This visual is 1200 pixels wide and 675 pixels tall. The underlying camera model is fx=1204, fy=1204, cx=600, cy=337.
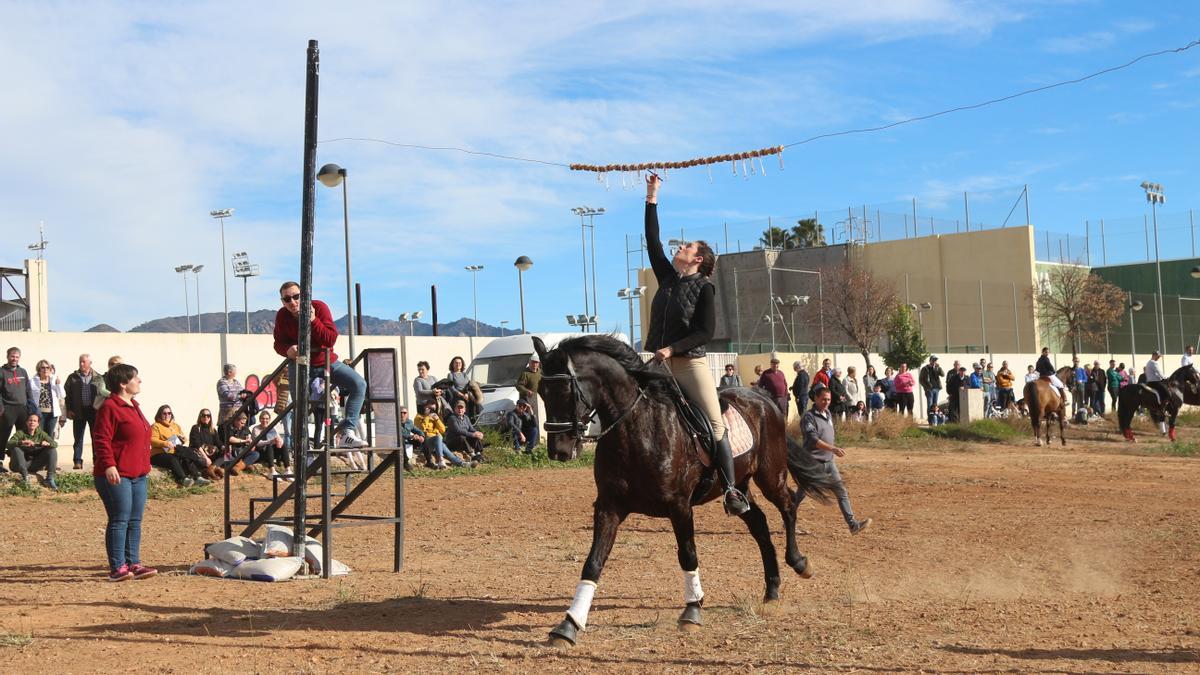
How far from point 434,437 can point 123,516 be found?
11056 mm

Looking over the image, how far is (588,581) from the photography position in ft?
24.6

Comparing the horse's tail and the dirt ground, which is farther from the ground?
the horse's tail

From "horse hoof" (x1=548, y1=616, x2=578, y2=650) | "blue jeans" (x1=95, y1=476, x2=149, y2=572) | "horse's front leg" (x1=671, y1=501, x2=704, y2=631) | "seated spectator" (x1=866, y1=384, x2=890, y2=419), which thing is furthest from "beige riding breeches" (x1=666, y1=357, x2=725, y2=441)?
"seated spectator" (x1=866, y1=384, x2=890, y2=419)

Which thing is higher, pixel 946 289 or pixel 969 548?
pixel 946 289

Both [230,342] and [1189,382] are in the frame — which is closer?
[1189,382]

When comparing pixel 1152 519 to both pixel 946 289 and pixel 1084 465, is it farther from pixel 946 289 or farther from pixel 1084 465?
pixel 946 289

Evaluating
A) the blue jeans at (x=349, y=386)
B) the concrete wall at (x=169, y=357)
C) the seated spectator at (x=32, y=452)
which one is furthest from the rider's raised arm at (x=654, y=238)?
the concrete wall at (x=169, y=357)

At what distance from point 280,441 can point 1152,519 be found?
13163 mm

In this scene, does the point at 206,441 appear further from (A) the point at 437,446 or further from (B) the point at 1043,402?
(B) the point at 1043,402

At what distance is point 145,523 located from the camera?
14.8 m

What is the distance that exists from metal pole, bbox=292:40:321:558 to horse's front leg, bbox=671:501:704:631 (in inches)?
148

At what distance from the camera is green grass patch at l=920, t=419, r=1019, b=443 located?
2934 centimetres

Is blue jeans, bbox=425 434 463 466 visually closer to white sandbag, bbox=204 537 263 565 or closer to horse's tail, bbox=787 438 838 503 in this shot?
white sandbag, bbox=204 537 263 565

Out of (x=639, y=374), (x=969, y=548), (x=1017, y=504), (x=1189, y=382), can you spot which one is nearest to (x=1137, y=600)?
(x=969, y=548)
